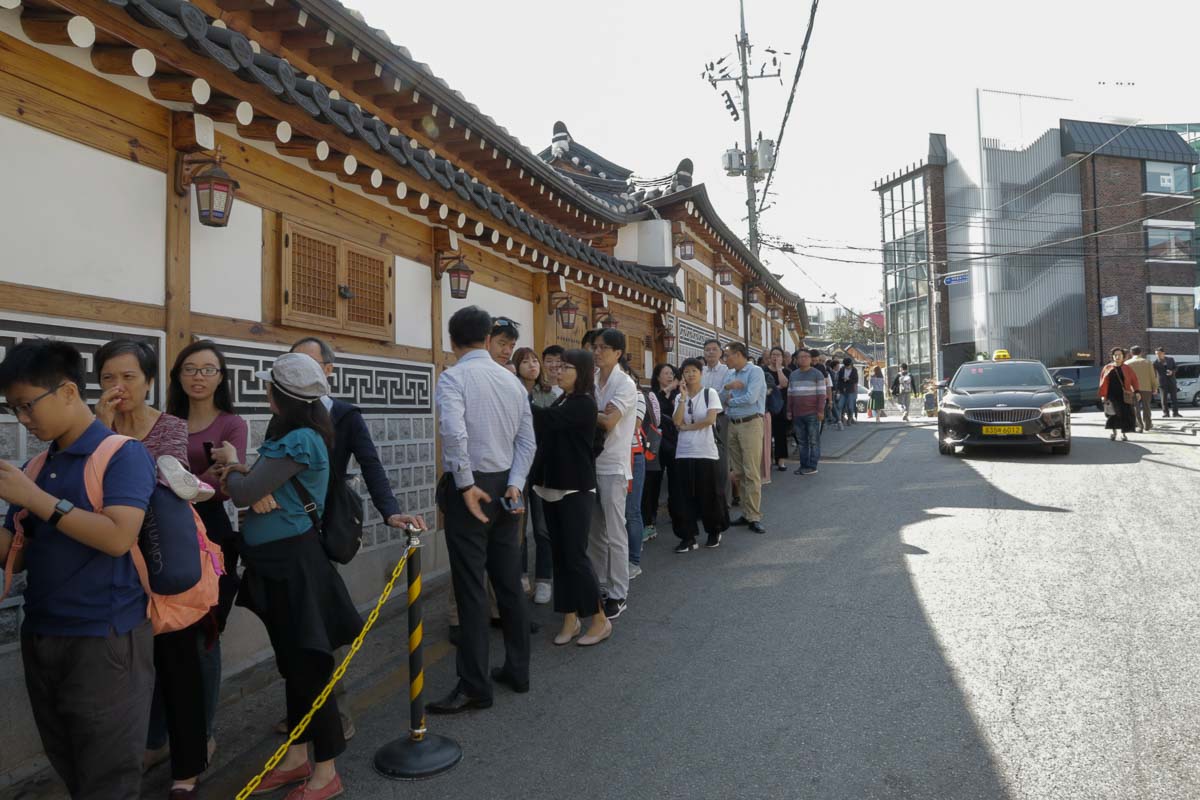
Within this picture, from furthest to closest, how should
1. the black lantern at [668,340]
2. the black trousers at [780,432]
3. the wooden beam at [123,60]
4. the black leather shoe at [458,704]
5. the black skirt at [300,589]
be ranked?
the black lantern at [668,340], the black trousers at [780,432], the black leather shoe at [458,704], the wooden beam at [123,60], the black skirt at [300,589]

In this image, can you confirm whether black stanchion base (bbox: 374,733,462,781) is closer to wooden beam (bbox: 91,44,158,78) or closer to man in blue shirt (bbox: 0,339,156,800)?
man in blue shirt (bbox: 0,339,156,800)

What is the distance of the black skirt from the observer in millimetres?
2973

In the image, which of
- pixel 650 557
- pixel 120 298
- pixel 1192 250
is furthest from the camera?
pixel 1192 250

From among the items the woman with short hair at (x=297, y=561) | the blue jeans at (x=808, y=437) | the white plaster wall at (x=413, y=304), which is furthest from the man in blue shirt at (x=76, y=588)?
the blue jeans at (x=808, y=437)

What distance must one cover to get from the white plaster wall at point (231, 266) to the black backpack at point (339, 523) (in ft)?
6.32

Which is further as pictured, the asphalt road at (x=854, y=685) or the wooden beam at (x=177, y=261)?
the wooden beam at (x=177, y=261)

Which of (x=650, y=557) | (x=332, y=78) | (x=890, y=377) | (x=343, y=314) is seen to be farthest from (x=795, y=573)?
(x=890, y=377)

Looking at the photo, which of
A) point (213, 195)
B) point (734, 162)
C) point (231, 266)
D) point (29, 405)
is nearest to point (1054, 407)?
point (231, 266)

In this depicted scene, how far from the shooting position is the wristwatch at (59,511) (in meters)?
2.12

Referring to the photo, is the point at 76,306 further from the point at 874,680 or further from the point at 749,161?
the point at 749,161

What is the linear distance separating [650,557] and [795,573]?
4.71ft

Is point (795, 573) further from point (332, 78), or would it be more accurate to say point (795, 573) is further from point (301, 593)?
point (332, 78)

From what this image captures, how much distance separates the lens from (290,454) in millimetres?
2904

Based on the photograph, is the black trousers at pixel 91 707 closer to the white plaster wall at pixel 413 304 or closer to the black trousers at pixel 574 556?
the black trousers at pixel 574 556
